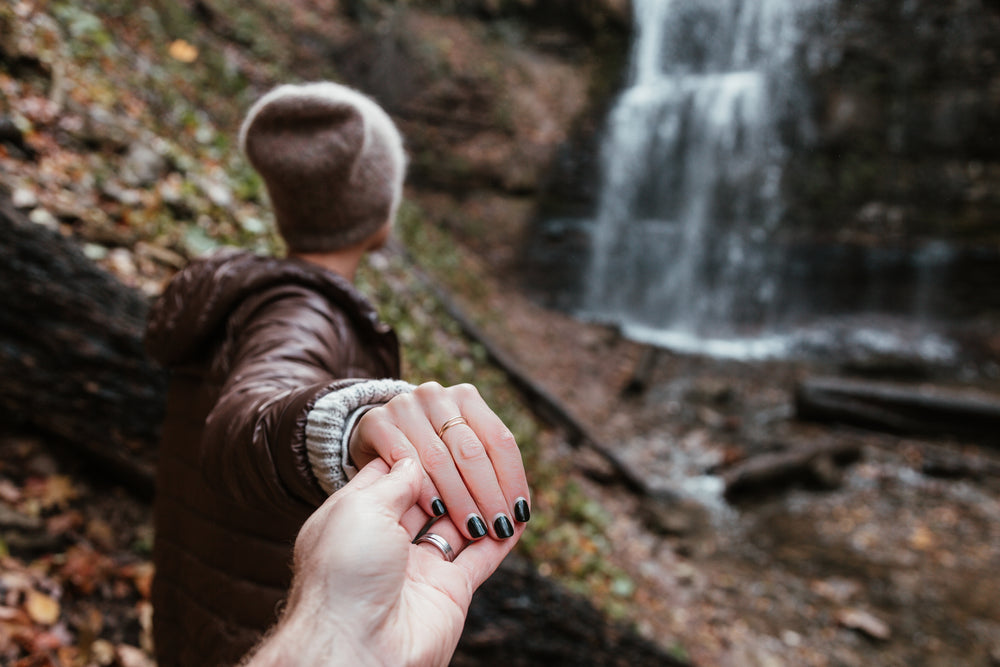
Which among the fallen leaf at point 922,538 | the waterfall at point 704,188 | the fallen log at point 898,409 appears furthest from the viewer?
the waterfall at point 704,188

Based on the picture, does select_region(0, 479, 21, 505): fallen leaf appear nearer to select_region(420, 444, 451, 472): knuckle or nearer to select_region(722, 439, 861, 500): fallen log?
select_region(420, 444, 451, 472): knuckle

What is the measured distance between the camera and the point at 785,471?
628 cm

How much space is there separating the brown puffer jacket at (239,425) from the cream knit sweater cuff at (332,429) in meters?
0.02

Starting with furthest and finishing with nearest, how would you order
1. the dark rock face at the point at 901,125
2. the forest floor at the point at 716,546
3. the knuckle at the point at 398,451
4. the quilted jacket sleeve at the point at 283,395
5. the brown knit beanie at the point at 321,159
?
the dark rock face at the point at 901,125, the forest floor at the point at 716,546, the brown knit beanie at the point at 321,159, the quilted jacket sleeve at the point at 283,395, the knuckle at the point at 398,451

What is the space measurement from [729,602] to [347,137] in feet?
15.5

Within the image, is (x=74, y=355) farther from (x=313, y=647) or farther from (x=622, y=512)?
(x=622, y=512)

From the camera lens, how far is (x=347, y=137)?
1.55 m

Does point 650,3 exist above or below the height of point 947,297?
above

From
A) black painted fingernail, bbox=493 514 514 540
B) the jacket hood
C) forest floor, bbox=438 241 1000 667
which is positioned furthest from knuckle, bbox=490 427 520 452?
forest floor, bbox=438 241 1000 667

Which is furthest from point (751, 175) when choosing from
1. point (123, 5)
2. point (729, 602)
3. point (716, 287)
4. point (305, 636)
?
point (305, 636)

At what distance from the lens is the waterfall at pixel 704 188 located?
13.1 meters

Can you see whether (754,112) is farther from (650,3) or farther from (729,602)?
(729,602)

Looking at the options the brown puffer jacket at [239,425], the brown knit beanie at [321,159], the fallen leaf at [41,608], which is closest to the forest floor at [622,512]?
the fallen leaf at [41,608]

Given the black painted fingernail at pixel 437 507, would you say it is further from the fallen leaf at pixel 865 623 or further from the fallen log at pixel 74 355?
the fallen leaf at pixel 865 623
